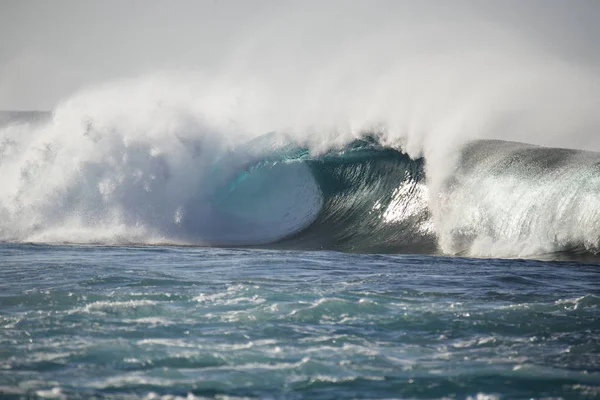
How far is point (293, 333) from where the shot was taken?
652 cm

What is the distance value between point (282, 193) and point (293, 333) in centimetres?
1374

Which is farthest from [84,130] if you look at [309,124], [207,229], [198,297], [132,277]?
[198,297]

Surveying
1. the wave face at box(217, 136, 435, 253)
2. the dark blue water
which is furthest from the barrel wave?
the dark blue water

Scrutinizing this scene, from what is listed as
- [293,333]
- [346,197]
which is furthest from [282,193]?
[293,333]

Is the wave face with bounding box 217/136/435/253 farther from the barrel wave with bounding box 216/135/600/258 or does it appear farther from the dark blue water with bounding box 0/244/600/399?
the dark blue water with bounding box 0/244/600/399

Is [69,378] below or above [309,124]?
below

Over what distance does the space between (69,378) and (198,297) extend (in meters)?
3.19

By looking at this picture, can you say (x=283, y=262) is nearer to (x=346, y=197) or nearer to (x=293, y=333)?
(x=293, y=333)

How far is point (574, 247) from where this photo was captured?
14195 millimetres

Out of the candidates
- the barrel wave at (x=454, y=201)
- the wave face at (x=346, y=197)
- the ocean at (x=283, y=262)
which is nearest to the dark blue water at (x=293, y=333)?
the ocean at (x=283, y=262)

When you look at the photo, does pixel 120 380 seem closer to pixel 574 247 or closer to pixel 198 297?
pixel 198 297

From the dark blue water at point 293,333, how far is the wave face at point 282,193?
4.64 m

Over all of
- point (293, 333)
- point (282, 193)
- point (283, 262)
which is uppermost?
point (282, 193)

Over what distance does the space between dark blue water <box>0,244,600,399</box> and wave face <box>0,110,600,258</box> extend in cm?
464
